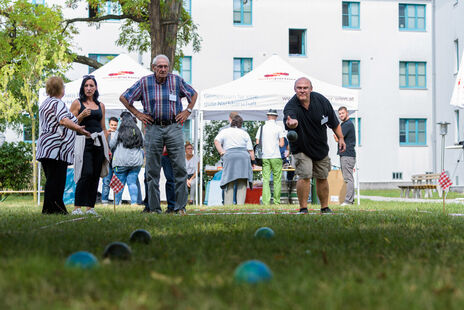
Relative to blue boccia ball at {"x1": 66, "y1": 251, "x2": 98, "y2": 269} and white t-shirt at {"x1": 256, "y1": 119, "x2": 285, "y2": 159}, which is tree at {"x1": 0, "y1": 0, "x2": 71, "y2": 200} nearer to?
white t-shirt at {"x1": 256, "y1": 119, "x2": 285, "y2": 159}

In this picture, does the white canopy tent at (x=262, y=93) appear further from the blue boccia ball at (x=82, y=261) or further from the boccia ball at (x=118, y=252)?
the blue boccia ball at (x=82, y=261)

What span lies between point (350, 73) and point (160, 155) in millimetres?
24665

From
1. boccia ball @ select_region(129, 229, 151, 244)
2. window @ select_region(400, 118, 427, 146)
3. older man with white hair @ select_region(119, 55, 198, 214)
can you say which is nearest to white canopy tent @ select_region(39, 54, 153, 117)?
older man with white hair @ select_region(119, 55, 198, 214)

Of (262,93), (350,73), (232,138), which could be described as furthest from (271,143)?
(350,73)

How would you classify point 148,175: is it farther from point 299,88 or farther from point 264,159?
point 264,159

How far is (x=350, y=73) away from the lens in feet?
102

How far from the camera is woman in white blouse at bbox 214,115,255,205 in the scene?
11.9m

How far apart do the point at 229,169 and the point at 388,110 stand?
21.2m

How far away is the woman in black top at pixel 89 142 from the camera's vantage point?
7582 millimetres

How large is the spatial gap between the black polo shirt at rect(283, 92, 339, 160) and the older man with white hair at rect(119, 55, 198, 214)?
142cm

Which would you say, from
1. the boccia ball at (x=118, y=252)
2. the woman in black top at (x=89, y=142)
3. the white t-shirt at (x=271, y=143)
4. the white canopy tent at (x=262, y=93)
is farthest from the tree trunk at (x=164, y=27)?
the boccia ball at (x=118, y=252)

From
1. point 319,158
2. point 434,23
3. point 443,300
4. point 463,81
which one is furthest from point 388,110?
point 443,300

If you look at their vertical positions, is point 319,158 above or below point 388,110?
below

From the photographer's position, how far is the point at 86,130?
760 centimetres
